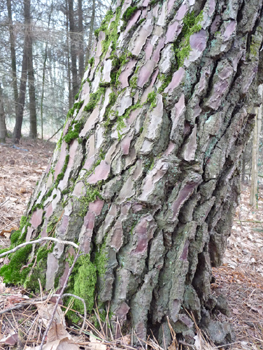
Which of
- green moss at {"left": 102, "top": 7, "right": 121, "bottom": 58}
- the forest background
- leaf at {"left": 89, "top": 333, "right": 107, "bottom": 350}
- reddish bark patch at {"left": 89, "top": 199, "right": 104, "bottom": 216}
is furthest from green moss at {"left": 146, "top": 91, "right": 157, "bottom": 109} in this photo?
the forest background

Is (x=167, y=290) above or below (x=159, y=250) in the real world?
below

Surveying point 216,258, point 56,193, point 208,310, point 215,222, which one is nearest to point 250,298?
point 208,310

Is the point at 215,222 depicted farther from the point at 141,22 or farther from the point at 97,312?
the point at 141,22

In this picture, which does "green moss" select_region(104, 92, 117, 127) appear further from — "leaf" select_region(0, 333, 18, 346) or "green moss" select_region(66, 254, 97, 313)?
"leaf" select_region(0, 333, 18, 346)

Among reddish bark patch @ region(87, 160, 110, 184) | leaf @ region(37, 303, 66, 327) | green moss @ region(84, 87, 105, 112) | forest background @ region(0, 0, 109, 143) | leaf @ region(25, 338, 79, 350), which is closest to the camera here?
leaf @ region(25, 338, 79, 350)

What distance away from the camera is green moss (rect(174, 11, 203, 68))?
3.42 ft

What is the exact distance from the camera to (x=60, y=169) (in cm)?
130

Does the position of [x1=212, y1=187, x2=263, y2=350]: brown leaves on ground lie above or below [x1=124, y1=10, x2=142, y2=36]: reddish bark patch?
below

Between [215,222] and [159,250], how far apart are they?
334 millimetres

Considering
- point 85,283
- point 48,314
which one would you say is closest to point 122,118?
point 85,283

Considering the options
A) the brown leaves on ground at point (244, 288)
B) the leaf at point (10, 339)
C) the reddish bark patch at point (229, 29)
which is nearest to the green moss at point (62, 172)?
the leaf at point (10, 339)

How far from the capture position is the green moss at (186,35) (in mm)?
1043

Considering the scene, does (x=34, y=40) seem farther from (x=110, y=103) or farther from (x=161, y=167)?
(x=161, y=167)

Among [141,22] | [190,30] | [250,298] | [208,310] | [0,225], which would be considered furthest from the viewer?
[0,225]
